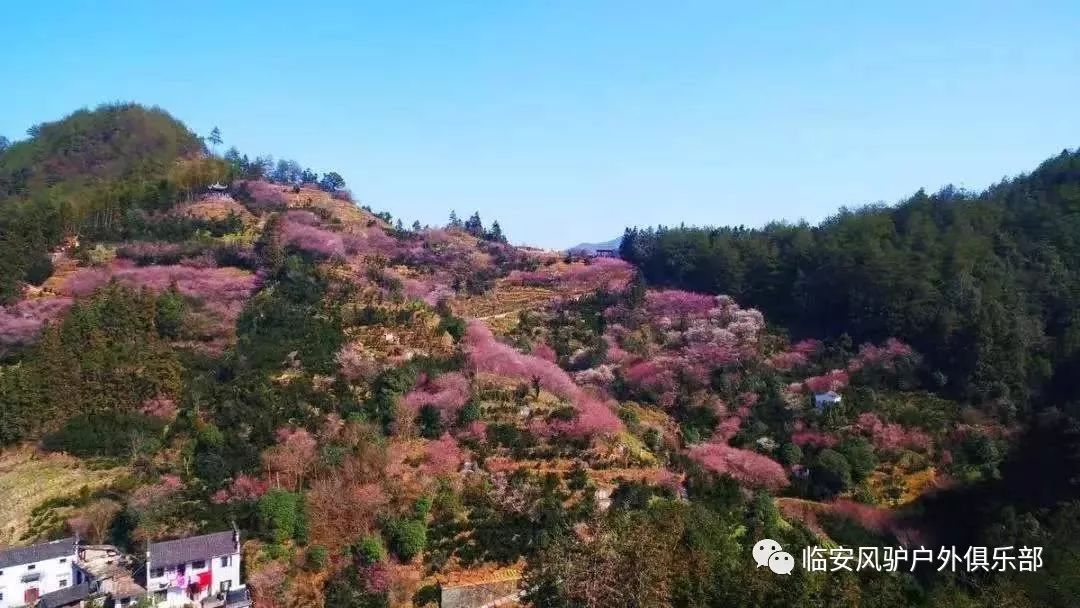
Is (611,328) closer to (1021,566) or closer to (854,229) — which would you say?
(854,229)

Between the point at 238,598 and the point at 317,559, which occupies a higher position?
the point at 317,559

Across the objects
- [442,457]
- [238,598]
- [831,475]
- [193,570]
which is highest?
[442,457]

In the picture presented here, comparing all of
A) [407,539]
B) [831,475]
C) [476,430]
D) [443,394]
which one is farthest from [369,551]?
[831,475]

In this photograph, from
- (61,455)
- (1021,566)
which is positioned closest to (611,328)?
(1021,566)

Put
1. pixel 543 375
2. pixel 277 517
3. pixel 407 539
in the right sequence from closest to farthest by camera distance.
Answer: pixel 407 539
pixel 277 517
pixel 543 375

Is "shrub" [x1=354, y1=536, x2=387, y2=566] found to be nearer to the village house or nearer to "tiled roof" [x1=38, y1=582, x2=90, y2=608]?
the village house

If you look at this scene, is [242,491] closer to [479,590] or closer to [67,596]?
[67,596]

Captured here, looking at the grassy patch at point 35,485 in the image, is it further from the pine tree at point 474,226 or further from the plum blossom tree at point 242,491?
the pine tree at point 474,226

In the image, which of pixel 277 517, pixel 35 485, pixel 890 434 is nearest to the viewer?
pixel 277 517
